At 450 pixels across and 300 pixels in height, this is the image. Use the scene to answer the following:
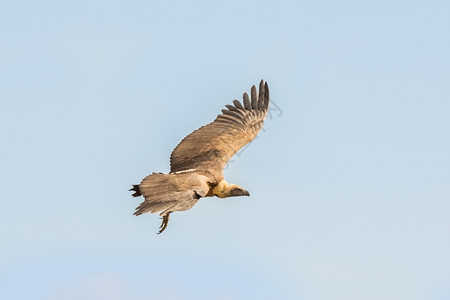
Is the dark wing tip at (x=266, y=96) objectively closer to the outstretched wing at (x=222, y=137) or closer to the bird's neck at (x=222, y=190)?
the outstretched wing at (x=222, y=137)

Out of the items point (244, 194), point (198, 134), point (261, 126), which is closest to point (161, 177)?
point (244, 194)

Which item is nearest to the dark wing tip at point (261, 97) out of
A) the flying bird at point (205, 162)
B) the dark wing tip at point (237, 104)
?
the flying bird at point (205, 162)

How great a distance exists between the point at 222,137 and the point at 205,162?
1406 millimetres

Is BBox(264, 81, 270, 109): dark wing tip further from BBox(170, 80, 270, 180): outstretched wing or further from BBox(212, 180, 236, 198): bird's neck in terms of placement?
BBox(212, 180, 236, 198): bird's neck

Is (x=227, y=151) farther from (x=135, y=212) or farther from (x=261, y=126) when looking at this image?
(x=135, y=212)

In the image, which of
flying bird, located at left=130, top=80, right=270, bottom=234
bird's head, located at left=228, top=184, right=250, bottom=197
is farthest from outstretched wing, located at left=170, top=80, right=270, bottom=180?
bird's head, located at left=228, top=184, right=250, bottom=197

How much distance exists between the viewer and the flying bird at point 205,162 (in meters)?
18.3

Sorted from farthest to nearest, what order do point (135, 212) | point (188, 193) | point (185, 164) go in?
point (185, 164) < point (188, 193) < point (135, 212)

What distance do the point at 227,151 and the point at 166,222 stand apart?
114 inches

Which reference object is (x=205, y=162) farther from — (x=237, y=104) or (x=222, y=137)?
(x=237, y=104)

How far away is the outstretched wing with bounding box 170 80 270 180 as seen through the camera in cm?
2206

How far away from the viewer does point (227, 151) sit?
894 inches

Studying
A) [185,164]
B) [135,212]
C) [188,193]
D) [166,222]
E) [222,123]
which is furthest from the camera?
[222,123]

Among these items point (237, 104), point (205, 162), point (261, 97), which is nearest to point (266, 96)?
point (261, 97)
